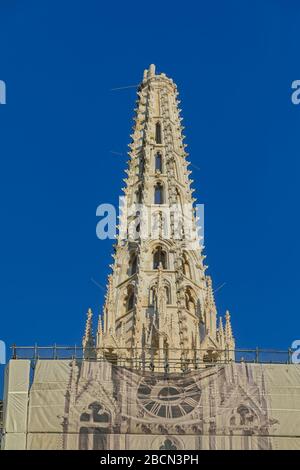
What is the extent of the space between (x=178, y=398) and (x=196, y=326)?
22.0 meters

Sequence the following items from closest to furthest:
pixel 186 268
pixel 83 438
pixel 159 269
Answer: pixel 83 438
pixel 159 269
pixel 186 268

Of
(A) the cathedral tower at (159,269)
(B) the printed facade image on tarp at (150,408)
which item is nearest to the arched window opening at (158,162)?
(A) the cathedral tower at (159,269)

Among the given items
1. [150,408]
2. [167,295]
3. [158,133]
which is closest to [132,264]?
[167,295]

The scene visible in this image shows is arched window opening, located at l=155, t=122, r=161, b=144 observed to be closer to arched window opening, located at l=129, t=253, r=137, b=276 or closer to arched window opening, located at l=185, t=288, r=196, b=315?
arched window opening, located at l=129, t=253, r=137, b=276

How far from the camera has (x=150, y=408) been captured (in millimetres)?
42062

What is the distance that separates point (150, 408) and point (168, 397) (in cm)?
95

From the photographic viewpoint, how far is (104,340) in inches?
2388

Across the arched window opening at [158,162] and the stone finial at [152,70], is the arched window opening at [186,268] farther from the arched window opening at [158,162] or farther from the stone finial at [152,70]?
the stone finial at [152,70]

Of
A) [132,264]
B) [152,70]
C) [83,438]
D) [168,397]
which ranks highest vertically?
[152,70]

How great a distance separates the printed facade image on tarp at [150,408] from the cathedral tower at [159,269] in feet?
40.6

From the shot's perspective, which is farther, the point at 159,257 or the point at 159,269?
the point at 159,257

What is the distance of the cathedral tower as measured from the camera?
201 ft

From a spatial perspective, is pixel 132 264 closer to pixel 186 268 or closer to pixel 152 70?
pixel 186 268
